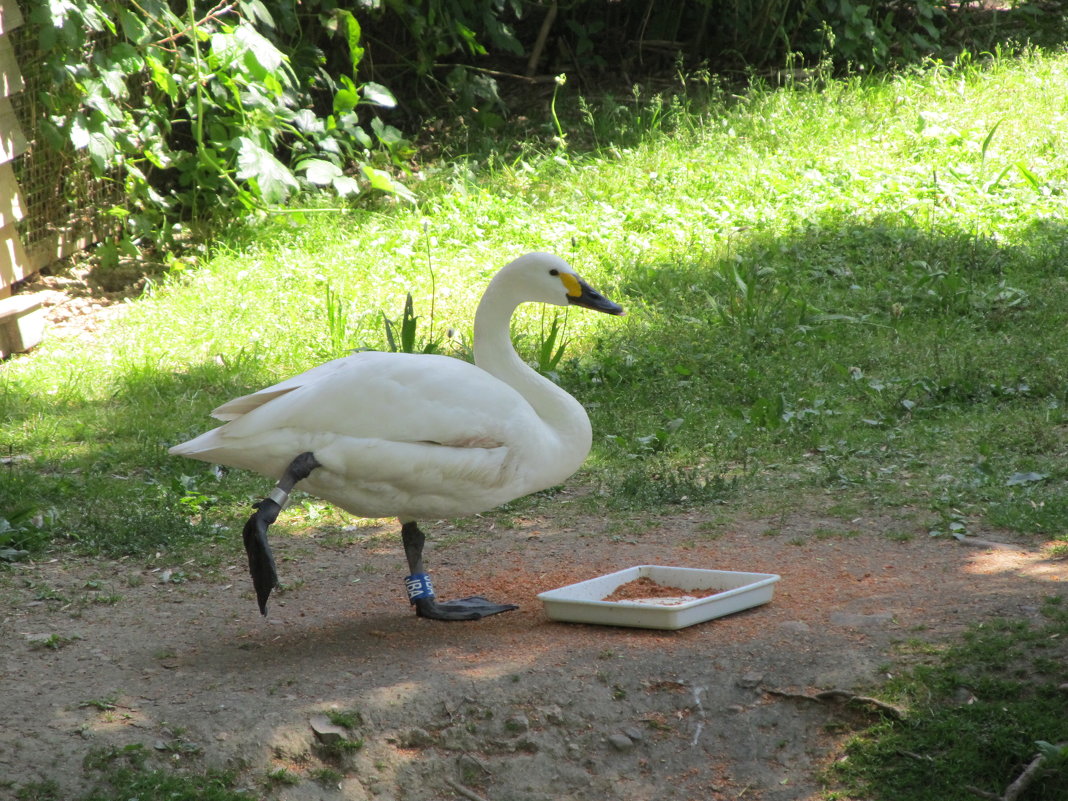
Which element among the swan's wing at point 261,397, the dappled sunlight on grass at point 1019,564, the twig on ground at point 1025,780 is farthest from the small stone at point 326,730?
the dappled sunlight on grass at point 1019,564

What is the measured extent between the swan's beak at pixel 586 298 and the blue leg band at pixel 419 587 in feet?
3.56

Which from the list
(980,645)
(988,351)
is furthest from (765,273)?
(980,645)

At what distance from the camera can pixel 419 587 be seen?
13.1 feet

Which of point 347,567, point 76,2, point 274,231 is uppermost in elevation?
point 76,2

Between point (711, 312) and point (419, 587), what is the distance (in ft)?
11.5

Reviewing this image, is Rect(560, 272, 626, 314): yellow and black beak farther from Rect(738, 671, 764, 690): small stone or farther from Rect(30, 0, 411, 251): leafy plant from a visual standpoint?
Rect(30, 0, 411, 251): leafy plant

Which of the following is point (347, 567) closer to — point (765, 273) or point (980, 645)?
point (980, 645)

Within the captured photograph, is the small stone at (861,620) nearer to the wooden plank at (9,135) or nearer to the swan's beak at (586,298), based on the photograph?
the swan's beak at (586,298)

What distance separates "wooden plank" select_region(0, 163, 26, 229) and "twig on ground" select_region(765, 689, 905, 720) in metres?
5.61

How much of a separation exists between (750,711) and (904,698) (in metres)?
0.41

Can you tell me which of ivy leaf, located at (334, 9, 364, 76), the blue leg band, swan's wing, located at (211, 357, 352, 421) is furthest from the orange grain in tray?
ivy leaf, located at (334, 9, 364, 76)

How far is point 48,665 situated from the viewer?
3623mm

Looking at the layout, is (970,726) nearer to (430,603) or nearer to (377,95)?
(430,603)

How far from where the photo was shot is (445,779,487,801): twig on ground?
10.2 ft
